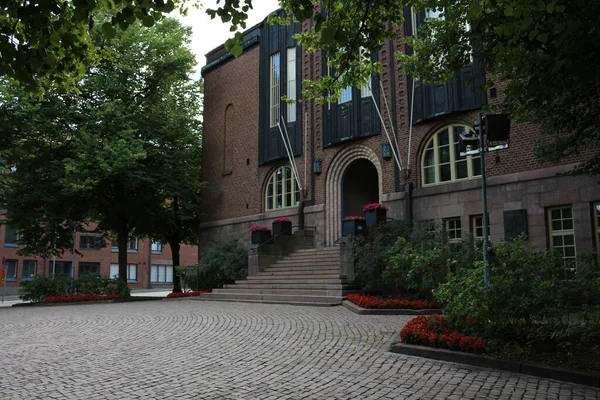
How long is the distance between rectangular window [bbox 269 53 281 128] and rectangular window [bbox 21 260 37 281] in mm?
32836

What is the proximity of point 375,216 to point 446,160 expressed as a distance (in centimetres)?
331

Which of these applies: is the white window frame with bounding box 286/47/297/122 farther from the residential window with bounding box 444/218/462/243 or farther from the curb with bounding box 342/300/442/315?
the curb with bounding box 342/300/442/315

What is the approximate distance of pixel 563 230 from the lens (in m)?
15.0

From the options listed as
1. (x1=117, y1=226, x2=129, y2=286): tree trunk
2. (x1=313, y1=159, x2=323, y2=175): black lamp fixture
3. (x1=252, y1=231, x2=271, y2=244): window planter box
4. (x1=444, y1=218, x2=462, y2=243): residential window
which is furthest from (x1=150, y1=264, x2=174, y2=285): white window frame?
(x1=444, y1=218, x2=462, y2=243): residential window

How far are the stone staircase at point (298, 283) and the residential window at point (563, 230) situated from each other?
6.13 m

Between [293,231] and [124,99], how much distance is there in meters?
10.3

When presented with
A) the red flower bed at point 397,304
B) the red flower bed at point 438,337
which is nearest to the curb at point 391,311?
the red flower bed at point 397,304

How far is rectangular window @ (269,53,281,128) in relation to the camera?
25.4m

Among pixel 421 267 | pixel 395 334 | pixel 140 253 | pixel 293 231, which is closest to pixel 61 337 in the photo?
pixel 395 334

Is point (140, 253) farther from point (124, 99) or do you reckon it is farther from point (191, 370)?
point (191, 370)

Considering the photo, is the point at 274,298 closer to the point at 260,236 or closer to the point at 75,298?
the point at 260,236

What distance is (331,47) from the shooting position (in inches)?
333

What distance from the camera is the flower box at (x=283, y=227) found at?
21.9m

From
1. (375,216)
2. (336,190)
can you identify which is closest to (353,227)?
(375,216)
